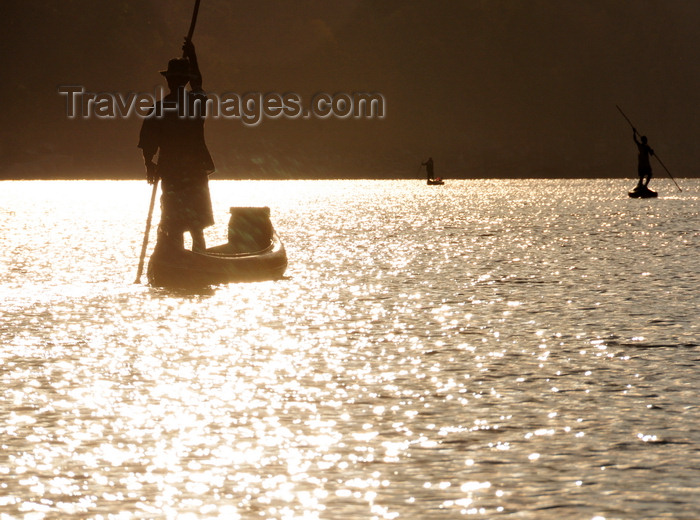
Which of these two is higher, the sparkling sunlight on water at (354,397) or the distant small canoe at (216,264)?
the distant small canoe at (216,264)

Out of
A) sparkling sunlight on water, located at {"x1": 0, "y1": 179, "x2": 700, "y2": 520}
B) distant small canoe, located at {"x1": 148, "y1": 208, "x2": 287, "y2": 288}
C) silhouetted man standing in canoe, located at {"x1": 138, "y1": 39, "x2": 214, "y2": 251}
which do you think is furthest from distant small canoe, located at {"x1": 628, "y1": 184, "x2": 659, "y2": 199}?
silhouetted man standing in canoe, located at {"x1": 138, "y1": 39, "x2": 214, "y2": 251}

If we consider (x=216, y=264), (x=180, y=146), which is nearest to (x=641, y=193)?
(x=180, y=146)

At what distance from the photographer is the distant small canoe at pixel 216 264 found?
57.5 feet

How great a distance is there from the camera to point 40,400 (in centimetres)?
879

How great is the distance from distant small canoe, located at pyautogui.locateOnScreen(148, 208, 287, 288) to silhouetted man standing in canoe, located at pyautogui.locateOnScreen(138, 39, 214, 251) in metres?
0.75

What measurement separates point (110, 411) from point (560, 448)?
2.98 m

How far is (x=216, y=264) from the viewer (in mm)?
17891

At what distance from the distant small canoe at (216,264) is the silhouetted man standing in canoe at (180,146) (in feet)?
2.44

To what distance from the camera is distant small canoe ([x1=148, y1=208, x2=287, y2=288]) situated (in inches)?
690

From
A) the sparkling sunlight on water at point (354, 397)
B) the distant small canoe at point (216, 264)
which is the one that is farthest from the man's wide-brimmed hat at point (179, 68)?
the sparkling sunlight on water at point (354, 397)

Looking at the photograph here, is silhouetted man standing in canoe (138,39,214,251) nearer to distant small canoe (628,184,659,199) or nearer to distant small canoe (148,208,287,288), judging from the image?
distant small canoe (148,208,287,288)

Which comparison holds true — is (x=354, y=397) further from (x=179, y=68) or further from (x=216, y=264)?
(x=179, y=68)

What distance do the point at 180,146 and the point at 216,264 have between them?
6.90ft

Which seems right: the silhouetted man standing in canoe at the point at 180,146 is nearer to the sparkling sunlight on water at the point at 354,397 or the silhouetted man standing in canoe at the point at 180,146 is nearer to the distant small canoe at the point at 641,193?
the sparkling sunlight on water at the point at 354,397
